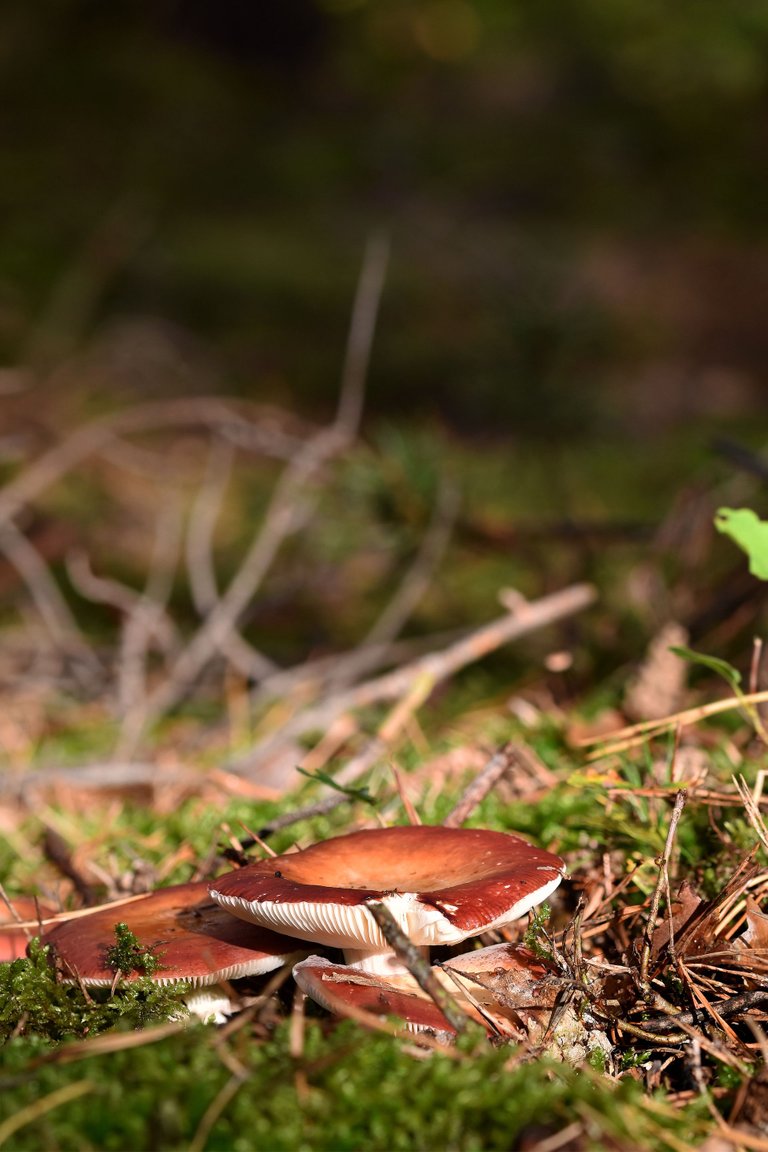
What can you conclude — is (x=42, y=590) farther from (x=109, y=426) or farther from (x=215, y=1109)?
(x=215, y=1109)

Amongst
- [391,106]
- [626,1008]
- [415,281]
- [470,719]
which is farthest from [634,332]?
[626,1008]

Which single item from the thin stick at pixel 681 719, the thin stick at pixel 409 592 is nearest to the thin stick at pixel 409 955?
the thin stick at pixel 681 719

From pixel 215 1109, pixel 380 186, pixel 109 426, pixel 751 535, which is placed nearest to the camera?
pixel 215 1109

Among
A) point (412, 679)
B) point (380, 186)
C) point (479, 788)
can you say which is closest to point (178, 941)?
point (479, 788)

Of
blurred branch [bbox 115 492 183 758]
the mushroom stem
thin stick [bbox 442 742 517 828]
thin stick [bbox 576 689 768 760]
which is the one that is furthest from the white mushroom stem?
blurred branch [bbox 115 492 183 758]

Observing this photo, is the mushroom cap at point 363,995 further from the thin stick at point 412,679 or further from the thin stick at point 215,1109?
the thin stick at point 412,679

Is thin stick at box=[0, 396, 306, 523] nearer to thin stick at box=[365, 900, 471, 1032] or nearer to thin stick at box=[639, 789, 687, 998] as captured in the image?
thin stick at box=[639, 789, 687, 998]

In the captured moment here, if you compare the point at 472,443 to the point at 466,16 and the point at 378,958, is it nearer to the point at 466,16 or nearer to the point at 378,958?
the point at 466,16
